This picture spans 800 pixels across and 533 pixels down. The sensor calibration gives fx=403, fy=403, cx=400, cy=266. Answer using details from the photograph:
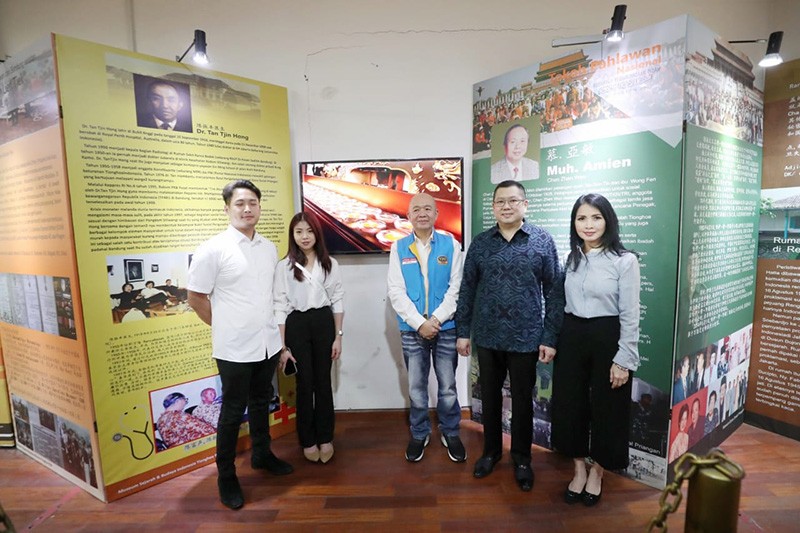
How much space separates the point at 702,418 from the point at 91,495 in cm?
375

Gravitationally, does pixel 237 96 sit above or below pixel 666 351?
above

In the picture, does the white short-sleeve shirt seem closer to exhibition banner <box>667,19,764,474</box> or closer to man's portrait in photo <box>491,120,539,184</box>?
man's portrait in photo <box>491,120,539,184</box>

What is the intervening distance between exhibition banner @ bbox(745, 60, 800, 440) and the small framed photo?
419 centimetres

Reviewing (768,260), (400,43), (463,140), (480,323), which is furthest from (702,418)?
(400,43)

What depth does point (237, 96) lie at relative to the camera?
272cm

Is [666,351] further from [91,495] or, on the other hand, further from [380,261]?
[91,495]

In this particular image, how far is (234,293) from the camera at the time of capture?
2.26 metres

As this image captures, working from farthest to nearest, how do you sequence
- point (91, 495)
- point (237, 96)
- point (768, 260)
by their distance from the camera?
point (768, 260)
point (237, 96)
point (91, 495)

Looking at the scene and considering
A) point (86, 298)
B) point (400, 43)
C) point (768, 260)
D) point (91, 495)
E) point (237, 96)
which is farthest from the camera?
point (400, 43)

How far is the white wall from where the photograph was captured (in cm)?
308

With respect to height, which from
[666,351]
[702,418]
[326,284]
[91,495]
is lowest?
[91,495]

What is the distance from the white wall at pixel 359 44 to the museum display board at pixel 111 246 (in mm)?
553

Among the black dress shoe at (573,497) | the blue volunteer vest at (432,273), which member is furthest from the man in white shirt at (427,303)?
the black dress shoe at (573,497)

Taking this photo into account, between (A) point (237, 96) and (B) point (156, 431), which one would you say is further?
(A) point (237, 96)
